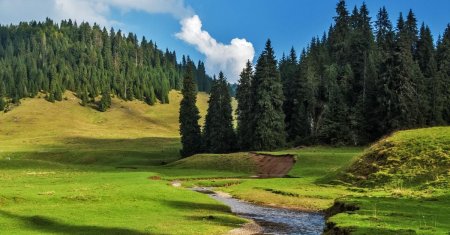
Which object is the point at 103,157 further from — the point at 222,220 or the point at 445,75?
the point at 445,75

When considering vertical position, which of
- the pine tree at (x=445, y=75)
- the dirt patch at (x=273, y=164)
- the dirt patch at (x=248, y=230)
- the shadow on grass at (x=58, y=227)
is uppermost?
the pine tree at (x=445, y=75)

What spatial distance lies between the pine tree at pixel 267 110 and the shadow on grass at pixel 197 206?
5512cm

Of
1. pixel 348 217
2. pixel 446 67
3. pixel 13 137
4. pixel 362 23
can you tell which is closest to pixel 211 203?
pixel 348 217

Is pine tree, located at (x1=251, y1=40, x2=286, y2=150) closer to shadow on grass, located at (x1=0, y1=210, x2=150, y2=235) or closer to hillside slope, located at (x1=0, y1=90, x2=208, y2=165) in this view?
hillside slope, located at (x1=0, y1=90, x2=208, y2=165)

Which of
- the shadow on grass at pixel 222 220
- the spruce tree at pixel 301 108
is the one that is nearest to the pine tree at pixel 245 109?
the spruce tree at pixel 301 108

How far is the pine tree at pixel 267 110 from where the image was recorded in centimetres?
9650

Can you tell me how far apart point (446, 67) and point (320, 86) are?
30.5 m

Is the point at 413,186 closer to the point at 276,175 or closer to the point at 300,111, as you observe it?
the point at 276,175

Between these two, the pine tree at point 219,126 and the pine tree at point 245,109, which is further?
the pine tree at point 219,126

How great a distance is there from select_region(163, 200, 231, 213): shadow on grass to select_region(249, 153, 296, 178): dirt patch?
2954 cm

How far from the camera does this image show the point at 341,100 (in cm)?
10400

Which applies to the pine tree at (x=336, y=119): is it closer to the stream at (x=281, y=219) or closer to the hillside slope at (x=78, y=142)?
the hillside slope at (x=78, y=142)

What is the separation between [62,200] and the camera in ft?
126

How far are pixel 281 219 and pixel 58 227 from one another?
1742cm
